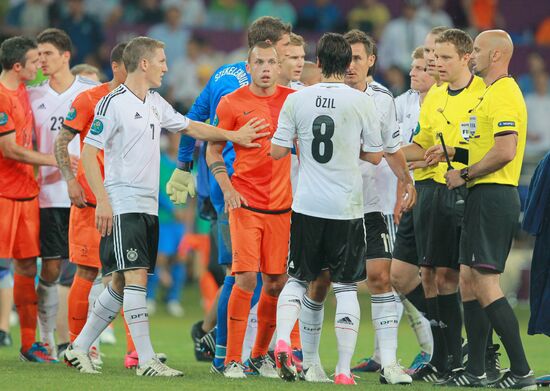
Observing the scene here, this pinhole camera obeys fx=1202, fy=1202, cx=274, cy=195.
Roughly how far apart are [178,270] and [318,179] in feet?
27.4

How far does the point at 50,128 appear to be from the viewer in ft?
34.5

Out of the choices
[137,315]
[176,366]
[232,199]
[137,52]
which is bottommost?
[176,366]

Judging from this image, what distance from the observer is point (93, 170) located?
338 inches

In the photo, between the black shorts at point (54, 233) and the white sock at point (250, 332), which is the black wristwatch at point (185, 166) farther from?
the black shorts at point (54, 233)

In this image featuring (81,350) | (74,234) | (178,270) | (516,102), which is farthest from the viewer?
(178,270)

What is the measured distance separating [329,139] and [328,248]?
75cm

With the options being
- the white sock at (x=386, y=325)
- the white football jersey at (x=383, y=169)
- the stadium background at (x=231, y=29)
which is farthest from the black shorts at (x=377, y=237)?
the stadium background at (x=231, y=29)

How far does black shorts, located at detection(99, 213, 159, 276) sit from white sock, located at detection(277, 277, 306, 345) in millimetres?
1060

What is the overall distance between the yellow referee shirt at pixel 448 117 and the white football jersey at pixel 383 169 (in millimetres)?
304

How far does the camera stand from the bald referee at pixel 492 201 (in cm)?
810

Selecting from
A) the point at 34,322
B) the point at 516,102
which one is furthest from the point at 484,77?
the point at 34,322

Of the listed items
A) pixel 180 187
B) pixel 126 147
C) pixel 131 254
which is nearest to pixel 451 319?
pixel 180 187

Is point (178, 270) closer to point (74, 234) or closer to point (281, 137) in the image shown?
point (74, 234)

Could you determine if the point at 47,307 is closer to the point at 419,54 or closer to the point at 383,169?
the point at 383,169
